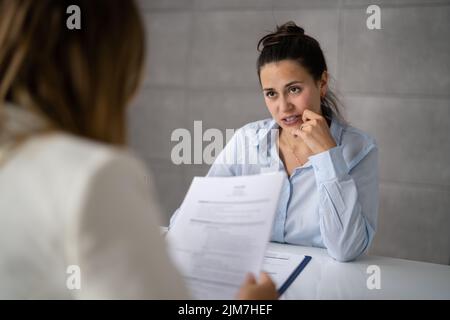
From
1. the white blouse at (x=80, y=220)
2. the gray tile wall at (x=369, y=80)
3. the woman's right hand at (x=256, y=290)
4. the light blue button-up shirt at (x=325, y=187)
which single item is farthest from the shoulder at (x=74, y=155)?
the gray tile wall at (x=369, y=80)

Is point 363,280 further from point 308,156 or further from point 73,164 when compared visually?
point 73,164

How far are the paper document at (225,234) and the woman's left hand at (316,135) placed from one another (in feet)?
1.71

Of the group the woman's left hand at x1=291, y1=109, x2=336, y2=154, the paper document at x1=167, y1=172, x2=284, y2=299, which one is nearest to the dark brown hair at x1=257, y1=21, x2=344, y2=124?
the woman's left hand at x1=291, y1=109, x2=336, y2=154

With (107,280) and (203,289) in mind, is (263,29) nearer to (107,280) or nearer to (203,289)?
(203,289)

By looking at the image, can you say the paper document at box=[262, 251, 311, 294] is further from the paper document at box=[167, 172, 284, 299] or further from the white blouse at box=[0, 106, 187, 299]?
the white blouse at box=[0, 106, 187, 299]

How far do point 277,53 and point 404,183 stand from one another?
1.07 metres

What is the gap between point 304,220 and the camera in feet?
5.37

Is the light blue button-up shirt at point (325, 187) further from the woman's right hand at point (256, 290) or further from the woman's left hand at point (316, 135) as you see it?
the woman's right hand at point (256, 290)

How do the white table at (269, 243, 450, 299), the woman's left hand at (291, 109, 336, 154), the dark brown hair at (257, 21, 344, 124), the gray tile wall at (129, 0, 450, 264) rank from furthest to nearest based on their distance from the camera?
the gray tile wall at (129, 0, 450, 264) < the dark brown hair at (257, 21, 344, 124) < the woman's left hand at (291, 109, 336, 154) < the white table at (269, 243, 450, 299)

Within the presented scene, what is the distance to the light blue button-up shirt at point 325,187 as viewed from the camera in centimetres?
147

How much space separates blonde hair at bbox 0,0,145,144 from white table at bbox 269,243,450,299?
632mm

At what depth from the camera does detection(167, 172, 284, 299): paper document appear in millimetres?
930

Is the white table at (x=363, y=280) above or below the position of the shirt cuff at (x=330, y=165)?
below

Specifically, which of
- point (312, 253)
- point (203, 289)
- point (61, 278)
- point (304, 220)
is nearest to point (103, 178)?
point (61, 278)
